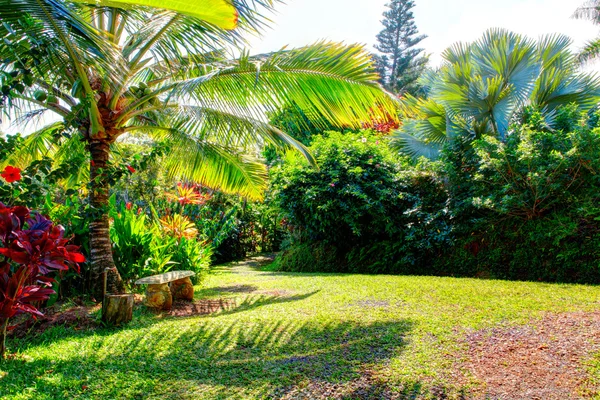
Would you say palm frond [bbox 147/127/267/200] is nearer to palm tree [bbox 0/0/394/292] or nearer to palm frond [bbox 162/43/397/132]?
palm tree [bbox 0/0/394/292]

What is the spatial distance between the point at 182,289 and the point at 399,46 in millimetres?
30031

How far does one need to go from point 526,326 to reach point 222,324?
334 cm

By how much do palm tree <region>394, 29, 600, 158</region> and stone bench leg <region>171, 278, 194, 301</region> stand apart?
5647 millimetres

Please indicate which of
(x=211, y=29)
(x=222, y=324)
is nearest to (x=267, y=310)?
(x=222, y=324)

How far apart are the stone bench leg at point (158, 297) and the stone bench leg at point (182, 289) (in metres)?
0.79

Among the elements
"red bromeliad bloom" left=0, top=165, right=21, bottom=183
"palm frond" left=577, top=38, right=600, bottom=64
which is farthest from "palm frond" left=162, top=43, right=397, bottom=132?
"palm frond" left=577, top=38, right=600, bottom=64

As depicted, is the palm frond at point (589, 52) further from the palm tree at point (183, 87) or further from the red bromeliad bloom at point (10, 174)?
the red bromeliad bloom at point (10, 174)

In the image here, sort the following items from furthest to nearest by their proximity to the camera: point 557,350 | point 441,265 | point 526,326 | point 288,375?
1. point 441,265
2. point 526,326
3. point 557,350
4. point 288,375

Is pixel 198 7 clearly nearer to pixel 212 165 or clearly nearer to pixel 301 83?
pixel 301 83

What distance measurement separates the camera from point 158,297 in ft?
18.1

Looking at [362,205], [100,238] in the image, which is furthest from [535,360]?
[362,205]

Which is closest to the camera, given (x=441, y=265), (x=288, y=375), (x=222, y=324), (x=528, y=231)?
(x=288, y=375)

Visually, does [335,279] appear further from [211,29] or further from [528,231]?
[211,29]

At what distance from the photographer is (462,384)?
3055 millimetres
